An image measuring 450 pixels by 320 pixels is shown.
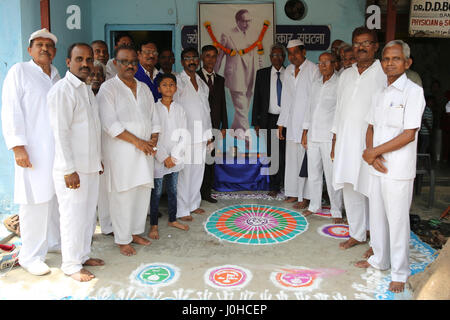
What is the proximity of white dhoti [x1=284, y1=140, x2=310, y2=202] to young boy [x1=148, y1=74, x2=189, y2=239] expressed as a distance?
163 cm

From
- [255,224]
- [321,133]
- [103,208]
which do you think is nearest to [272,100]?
[321,133]

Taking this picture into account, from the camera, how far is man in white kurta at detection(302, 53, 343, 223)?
14.9 feet

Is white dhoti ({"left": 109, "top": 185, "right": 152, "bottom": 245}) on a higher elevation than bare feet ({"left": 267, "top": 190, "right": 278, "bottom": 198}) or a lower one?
higher

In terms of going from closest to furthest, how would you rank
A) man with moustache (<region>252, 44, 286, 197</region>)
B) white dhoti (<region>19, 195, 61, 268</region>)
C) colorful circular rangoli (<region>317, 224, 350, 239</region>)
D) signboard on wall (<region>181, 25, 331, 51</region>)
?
white dhoti (<region>19, 195, 61, 268</region>)
colorful circular rangoli (<region>317, 224, 350, 239</region>)
man with moustache (<region>252, 44, 286, 197</region>)
signboard on wall (<region>181, 25, 331, 51</region>)

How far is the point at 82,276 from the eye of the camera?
331 cm

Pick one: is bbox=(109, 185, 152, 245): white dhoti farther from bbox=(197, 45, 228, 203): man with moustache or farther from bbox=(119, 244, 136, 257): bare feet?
bbox=(197, 45, 228, 203): man with moustache

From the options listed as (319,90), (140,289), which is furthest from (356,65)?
(140,289)

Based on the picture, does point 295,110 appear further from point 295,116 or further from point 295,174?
point 295,174

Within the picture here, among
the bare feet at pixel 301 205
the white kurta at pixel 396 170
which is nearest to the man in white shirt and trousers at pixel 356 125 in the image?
the white kurta at pixel 396 170

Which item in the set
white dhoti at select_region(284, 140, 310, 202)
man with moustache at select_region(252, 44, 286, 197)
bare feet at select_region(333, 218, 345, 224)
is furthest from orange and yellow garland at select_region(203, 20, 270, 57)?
bare feet at select_region(333, 218, 345, 224)

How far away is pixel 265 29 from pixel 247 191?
8.58 ft

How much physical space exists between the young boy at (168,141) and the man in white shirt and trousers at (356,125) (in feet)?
5.32

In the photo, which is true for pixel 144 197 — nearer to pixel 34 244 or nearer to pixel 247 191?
pixel 34 244

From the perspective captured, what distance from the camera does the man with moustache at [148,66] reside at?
4391 millimetres
